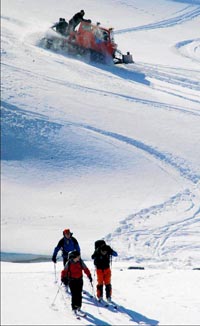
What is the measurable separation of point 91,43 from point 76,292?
13.3m

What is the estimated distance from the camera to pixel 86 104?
13547 mm

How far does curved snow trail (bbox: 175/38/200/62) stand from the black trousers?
1772 centimetres

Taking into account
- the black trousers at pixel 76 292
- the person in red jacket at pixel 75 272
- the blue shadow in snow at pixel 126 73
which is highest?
the blue shadow in snow at pixel 126 73

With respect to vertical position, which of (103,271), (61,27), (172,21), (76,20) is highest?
(172,21)

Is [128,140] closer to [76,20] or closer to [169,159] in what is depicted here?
[169,159]

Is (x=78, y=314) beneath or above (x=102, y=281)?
beneath

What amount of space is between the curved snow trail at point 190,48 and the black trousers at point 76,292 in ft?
58.1

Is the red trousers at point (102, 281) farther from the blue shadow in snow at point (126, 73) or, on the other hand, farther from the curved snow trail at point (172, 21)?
the curved snow trail at point (172, 21)

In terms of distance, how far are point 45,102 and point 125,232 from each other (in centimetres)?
348

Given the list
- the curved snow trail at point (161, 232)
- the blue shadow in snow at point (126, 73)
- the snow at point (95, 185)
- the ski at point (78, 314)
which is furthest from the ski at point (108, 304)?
the blue shadow in snow at point (126, 73)

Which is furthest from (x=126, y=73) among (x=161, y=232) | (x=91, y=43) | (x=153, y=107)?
(x=161, y=232)

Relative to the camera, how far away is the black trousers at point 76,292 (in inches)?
351

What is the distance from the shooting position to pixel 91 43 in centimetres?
2119

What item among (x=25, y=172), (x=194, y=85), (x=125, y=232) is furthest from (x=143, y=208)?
(x=194, y=85)
